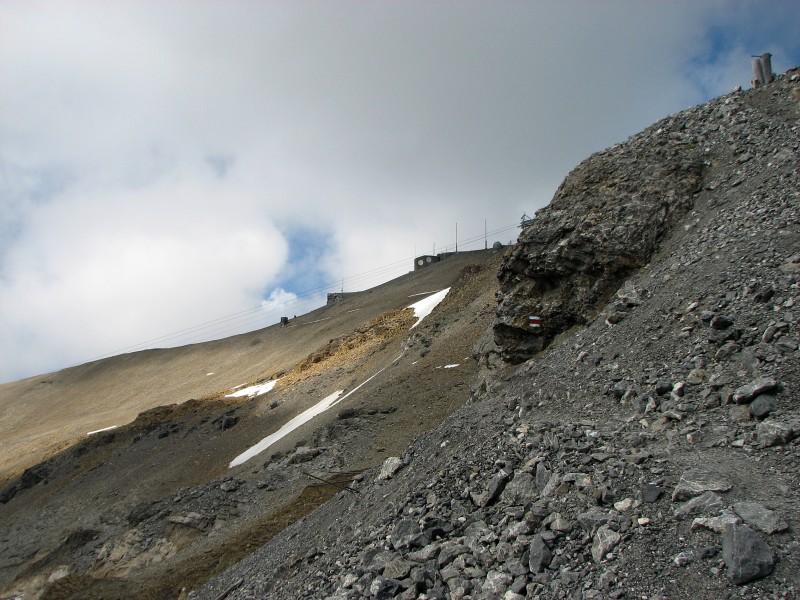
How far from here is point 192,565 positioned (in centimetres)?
1586

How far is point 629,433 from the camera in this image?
8219mm

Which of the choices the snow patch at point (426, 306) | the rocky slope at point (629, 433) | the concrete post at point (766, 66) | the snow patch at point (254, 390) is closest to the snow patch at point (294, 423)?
the rocky slope at point (629, 433)

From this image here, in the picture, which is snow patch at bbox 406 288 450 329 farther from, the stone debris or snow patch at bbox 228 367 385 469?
the stone debris

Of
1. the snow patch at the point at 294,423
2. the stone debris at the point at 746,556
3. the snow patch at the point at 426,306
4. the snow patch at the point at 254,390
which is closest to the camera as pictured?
the stone debris at the point at 746,556

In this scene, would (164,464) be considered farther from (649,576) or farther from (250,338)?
(250,338)

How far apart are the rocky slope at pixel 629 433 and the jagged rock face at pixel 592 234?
2.4 inches

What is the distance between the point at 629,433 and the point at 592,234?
8.75m

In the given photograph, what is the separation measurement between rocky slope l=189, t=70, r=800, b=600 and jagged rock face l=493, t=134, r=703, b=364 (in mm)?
60

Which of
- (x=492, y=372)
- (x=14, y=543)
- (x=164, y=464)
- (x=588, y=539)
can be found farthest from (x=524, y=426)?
(x=14, y=543)

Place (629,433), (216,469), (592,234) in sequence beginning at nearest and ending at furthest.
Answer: (629,433) → (592,234) → (216,469)

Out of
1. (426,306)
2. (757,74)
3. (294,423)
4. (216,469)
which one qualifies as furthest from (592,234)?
(426,306)

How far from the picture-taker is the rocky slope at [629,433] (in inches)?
238

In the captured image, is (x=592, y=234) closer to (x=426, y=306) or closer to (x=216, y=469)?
(x=216, y=469)

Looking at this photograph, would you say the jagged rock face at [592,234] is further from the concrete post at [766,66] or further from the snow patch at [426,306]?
the snow patch at [426,306]
